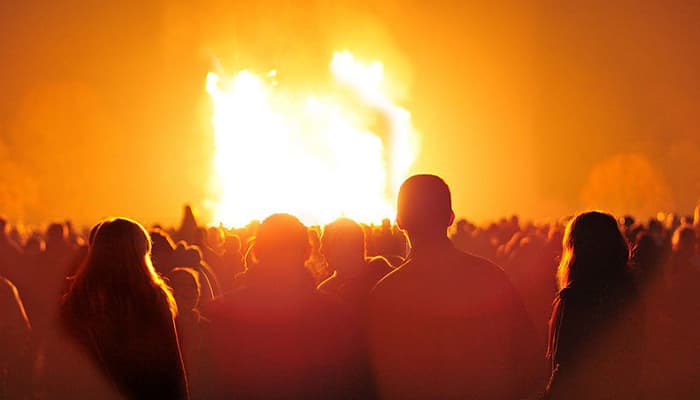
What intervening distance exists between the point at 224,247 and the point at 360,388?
8919mm

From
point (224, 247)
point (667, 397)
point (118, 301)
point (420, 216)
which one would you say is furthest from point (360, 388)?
point (224, 247)

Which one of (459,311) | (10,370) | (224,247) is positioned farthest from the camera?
(224,247)

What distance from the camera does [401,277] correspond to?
4.54m

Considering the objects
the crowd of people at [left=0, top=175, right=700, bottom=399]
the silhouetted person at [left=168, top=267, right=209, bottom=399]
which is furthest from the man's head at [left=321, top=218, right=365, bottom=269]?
the silhouetted person at [left=168, top=267, right=209, bottom=399]

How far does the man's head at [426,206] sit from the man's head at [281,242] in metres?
0.62

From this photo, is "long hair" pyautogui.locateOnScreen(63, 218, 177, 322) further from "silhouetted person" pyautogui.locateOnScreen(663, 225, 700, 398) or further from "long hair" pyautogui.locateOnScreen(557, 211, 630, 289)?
"silhouetted person" pyautogui.locateOnScreen(663, 225, 700, 398)

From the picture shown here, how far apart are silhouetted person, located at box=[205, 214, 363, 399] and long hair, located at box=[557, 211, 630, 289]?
156 centimetres

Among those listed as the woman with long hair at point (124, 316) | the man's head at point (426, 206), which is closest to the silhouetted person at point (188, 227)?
the woman with long hair at point (124, 316)

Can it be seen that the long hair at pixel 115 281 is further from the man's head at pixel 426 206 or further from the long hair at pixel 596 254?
the long hair at pixel 596 254

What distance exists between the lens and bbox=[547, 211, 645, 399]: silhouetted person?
17.6 feet

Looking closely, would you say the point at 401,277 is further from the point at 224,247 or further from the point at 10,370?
the point at 224,247

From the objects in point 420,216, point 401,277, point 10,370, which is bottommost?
point 10,370

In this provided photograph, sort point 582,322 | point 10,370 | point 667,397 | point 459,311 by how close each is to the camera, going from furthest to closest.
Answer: point 667,397 → point 10,370 → point 582,322 → point 459,311

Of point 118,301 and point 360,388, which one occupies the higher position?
point 118,301
